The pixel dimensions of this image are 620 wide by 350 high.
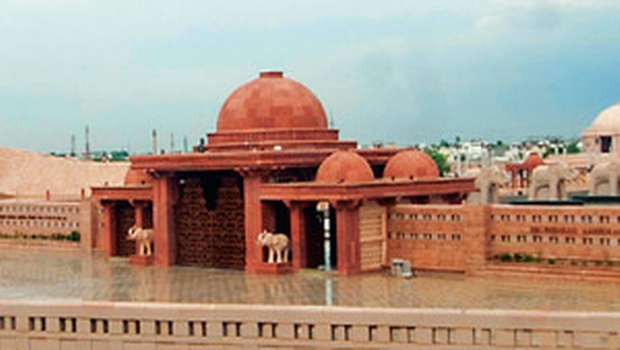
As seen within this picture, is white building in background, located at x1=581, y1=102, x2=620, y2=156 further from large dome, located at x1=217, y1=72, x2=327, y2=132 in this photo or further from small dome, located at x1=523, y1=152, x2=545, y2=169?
large dome, located at x1=217, y1=72, x2=327, y2=132

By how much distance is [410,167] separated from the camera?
119 ft

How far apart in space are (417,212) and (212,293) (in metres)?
7.71

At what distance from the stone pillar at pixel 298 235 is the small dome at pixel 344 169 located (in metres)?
1.20

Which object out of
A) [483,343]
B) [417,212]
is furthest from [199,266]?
[483,343]

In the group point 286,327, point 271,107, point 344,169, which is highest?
point 271,107

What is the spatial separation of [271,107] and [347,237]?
6558 millimetres

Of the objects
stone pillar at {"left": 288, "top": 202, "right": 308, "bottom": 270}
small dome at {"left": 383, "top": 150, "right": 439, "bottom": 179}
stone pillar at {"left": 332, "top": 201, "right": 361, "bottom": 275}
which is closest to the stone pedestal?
stone pillar at {"left": 288, "top": 202, "right": 308, "bottom": 270}

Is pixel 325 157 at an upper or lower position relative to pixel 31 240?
upper

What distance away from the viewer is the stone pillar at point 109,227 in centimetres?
4169

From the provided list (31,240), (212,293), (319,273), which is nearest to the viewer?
(212,293)

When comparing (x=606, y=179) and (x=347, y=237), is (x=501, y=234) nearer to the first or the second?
(x=347, y=237)

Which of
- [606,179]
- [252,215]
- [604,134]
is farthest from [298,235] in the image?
[604,134]

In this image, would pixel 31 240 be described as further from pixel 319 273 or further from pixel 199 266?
pixel 319 273

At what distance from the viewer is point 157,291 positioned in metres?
30.8
